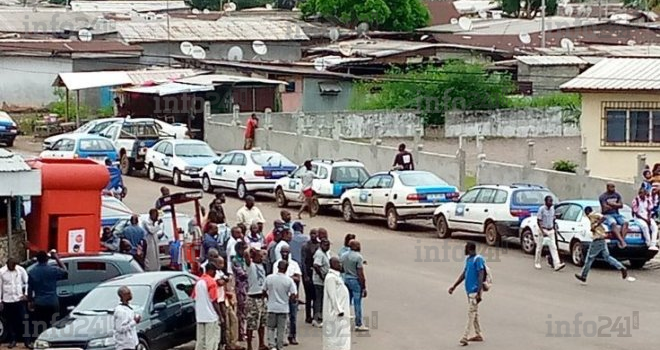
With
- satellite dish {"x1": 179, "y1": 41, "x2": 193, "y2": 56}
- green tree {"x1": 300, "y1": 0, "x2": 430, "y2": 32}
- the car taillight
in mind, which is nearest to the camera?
the car taillight

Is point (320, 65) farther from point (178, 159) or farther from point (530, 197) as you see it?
point (530, 197)

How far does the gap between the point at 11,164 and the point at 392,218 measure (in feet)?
39.0

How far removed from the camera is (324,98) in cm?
5981

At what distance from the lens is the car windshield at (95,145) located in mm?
38469

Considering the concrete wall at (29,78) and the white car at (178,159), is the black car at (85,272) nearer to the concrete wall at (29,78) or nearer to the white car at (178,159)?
the white car at (178,159)

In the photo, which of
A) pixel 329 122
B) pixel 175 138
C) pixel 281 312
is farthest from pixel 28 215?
pixel 329 122

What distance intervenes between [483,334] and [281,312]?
10.2 feet

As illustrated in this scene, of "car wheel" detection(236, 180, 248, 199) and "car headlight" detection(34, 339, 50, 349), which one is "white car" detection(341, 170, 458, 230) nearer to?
"car wheel" detection(236, 180, 248, 199)

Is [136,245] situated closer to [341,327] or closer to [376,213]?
[341,327]

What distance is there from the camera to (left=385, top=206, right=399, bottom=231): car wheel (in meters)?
32.8

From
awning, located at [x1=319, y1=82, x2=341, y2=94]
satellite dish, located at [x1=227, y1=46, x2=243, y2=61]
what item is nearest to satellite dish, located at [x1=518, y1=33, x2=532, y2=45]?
satellite dish, located at [x1=227, y1=46, x2=243, y2=61]

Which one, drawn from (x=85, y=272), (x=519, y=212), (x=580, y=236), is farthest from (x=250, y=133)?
(x=85, y=272)

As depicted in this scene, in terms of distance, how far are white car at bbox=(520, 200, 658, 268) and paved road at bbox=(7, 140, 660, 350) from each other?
32cm

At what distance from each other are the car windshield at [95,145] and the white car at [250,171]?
3281 mm
